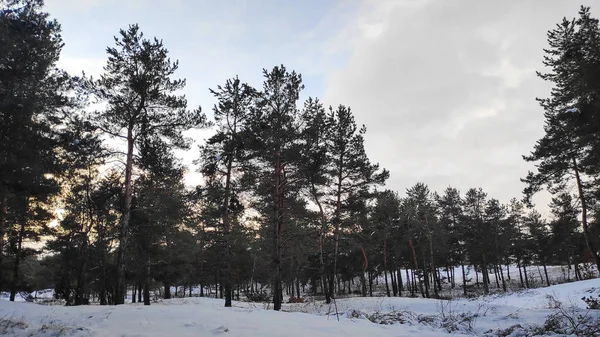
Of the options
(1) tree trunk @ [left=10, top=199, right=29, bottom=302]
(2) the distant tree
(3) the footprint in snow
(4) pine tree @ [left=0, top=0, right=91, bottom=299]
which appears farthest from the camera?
(2) the distant tree

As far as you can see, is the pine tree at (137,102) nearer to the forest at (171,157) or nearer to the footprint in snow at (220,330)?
the forest at (171,157)

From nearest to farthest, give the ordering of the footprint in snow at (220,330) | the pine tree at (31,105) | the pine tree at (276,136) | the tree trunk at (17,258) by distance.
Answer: the footprint in snow at (220,330)
the pine tree at (31,105)
the pine tree at (276,136)
the tree trunk at (17,258)

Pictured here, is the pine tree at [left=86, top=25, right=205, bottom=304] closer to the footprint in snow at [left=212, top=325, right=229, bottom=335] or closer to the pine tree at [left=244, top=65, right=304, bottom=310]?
the pine tree at [left=244, top=65, right=304, bottom=310]

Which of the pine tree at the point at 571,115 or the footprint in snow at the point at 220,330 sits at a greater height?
the pine tree at the point at 571,115

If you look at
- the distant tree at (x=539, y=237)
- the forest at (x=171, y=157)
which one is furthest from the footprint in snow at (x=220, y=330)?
the distant tree at (x=539, y=237)

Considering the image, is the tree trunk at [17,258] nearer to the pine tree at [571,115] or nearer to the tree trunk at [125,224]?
the tree trunk at [125,224]

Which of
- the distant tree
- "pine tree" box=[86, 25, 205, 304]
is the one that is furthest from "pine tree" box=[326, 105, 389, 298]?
the distant tree

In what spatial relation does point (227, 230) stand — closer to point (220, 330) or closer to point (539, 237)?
point (220, 330)

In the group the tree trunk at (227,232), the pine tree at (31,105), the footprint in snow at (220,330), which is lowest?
the footprint in snow at (220,330)

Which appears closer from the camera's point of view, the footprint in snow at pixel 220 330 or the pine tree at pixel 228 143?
the footprint in snow at pixel 220 330

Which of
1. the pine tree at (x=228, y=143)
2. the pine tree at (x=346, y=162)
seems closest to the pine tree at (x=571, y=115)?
the pine tree at (x=346, y=162)

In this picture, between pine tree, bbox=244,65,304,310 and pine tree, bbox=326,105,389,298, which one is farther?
pine tree, bbox=326,105,389,298

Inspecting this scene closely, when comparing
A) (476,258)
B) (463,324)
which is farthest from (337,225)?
(476,258)

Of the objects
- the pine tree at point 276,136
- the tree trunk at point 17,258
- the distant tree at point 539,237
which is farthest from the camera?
the distant tree at point 539,237
